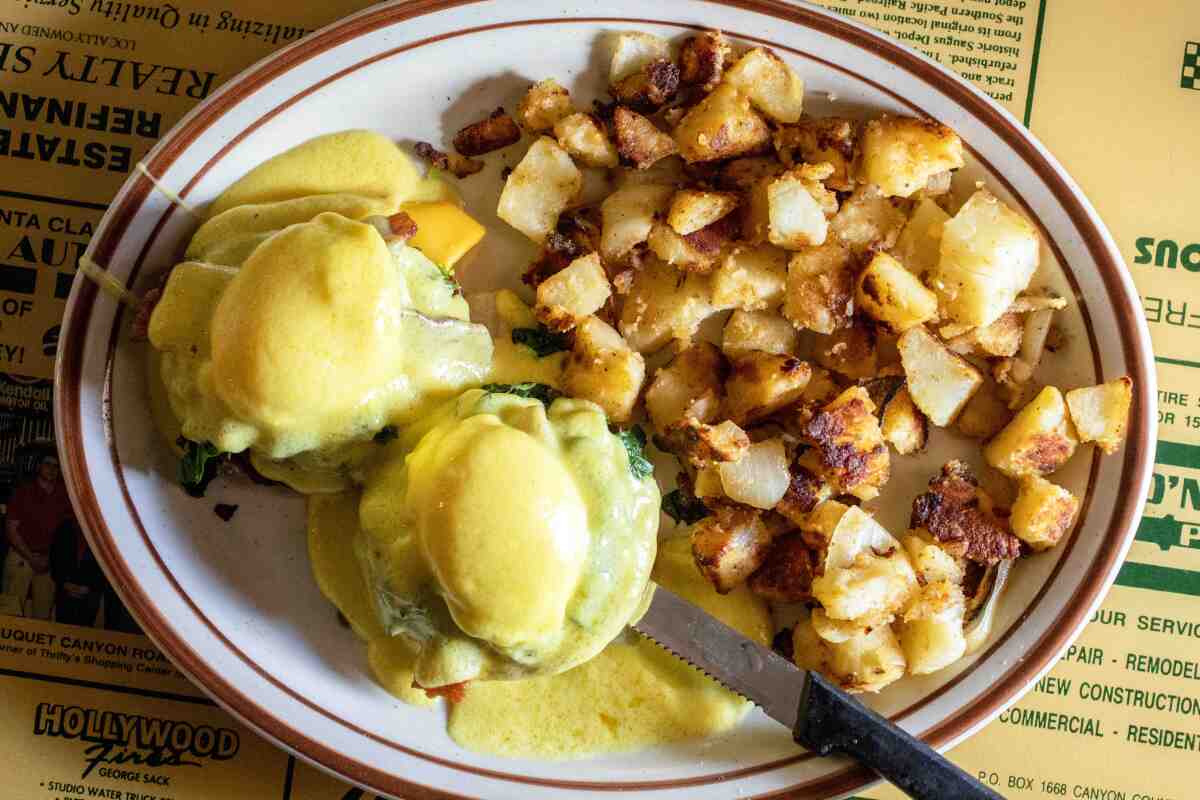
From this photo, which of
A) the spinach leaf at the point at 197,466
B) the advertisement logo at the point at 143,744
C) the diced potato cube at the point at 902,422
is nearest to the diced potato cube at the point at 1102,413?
the diced potato cube at the point at 902,422

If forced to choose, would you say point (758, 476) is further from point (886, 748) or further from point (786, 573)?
point (886, 748)

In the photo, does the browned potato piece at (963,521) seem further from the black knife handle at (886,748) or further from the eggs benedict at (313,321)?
the eggs benedict at (313,321)

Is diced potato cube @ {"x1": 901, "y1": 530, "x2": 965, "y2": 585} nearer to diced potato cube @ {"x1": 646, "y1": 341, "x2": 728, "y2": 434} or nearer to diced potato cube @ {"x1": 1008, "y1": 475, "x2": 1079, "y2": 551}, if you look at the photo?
diced potato cube @ {"x1": 1008, "y1": 475, "x2": 1079, "y2": 551}

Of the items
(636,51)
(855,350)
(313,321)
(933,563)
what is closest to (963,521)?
(933,563)

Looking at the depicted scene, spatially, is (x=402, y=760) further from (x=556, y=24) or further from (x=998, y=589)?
(x=556, y=24)

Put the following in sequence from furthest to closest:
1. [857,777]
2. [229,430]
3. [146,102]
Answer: [146,102] < [857,777] < [229,430]

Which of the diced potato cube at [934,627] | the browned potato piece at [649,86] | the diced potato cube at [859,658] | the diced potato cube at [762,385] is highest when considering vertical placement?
the browned potato piece at [649,86]

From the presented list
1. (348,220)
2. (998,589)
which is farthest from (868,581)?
(348,220)
